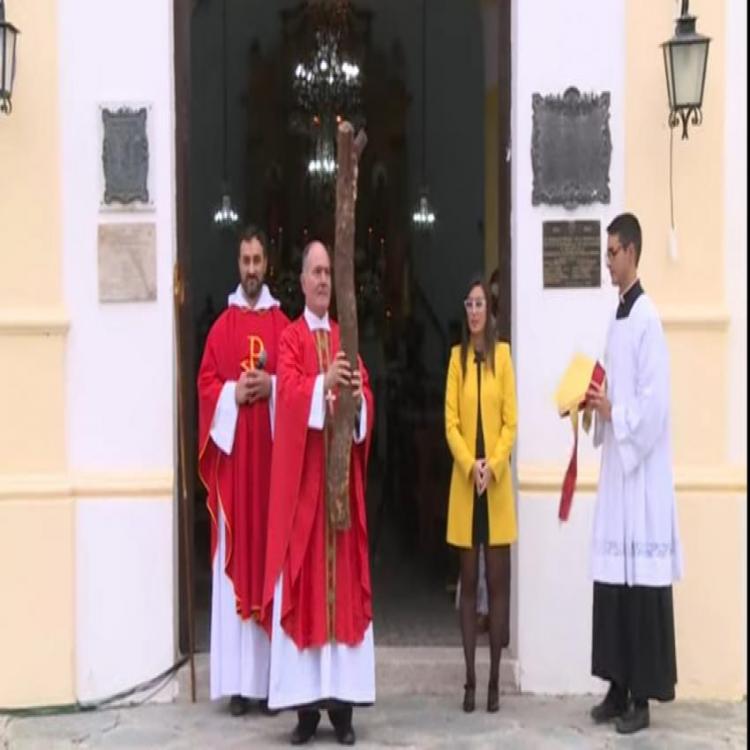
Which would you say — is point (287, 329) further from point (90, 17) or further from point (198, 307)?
point (198, 307)

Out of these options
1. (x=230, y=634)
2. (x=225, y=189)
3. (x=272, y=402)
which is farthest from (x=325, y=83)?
(x=230, y=634)

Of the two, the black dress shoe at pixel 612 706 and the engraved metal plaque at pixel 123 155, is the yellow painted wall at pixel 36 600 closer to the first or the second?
the engraved metal plaque at pixel 123 155

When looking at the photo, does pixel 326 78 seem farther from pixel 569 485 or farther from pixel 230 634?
pixel 230 634

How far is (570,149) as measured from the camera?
6512 mm

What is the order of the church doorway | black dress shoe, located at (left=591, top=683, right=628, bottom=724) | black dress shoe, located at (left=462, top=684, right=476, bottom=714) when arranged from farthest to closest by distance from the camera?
the church doorway, black dress shoe, located at (left=462, top=684, right=476, bottom=714), black dress shoe, located at (left=591, top=683, right=628, bottom=724)

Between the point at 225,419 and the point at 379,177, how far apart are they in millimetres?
6890

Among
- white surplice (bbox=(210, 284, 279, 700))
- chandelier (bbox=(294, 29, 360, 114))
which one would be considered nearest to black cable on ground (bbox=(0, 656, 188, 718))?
white surplice (bbox=(210, 284, 279, 700))

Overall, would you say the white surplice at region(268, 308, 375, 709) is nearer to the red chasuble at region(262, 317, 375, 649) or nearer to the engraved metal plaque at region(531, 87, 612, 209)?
the red chasuble at region(262, 317, 375, 649)

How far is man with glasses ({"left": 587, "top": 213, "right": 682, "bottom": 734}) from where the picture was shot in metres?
5.73

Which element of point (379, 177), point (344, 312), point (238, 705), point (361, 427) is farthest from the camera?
point (379, 177)

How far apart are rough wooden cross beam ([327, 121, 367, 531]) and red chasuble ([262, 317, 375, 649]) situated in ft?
0.33

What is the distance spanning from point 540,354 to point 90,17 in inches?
115

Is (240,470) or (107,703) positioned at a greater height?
(240,470)

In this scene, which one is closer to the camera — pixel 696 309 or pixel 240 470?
pixel 240 470
